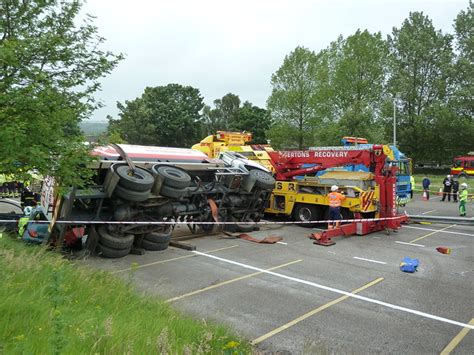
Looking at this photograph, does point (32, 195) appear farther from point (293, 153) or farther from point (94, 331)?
point (94, 331)

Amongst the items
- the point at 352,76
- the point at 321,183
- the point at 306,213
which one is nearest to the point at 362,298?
the point at 321,183

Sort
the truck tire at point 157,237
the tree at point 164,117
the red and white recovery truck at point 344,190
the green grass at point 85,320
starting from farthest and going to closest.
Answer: the tree at point 164,117 → the red and white recovery truck at point 344,190 → the truck tire at point 157,237 → the green grass at point 85,320

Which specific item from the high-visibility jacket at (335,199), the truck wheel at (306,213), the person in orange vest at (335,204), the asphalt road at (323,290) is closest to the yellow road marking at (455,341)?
the asphalt road at (323,290)

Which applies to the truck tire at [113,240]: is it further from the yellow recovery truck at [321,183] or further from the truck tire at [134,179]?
the yellow recovery truck at [321,183]

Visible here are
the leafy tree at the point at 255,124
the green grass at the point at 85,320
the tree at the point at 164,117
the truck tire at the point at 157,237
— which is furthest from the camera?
the leafy tree at the point at 255,124

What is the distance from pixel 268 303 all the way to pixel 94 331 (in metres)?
3.52

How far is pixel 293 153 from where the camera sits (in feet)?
49.5

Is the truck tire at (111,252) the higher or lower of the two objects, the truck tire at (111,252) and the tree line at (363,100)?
the lower

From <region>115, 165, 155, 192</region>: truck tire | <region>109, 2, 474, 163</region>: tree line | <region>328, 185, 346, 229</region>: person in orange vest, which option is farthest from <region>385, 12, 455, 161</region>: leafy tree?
<region>115, 165, 155, 192</region>: truck tire

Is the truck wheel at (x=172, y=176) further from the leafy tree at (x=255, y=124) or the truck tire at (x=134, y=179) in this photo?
the leafy tree at (x=255, y=124)

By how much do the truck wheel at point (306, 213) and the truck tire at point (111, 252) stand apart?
6.55 m

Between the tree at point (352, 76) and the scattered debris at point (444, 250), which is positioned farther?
the tree at point (352, 76)

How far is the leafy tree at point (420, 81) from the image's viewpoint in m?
47.0

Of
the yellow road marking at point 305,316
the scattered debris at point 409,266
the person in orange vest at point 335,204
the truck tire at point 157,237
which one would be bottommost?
the yellow road marking at point 305,316
